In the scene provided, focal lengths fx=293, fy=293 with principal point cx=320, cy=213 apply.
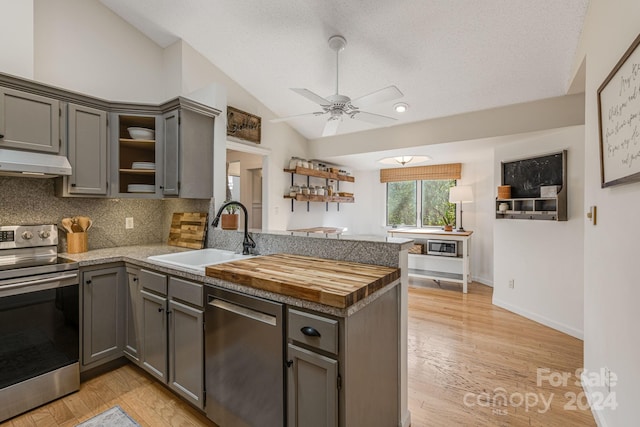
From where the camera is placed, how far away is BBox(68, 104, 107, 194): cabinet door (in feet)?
7.57

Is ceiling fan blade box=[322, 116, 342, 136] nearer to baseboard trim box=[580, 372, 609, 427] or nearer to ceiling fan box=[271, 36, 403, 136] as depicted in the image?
ceiling fan box=[271, 36, 403, 136]

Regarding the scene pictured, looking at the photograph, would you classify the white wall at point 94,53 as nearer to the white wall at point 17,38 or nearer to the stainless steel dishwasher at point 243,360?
the white wall at point 17,38

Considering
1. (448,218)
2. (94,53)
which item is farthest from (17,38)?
(448,218)

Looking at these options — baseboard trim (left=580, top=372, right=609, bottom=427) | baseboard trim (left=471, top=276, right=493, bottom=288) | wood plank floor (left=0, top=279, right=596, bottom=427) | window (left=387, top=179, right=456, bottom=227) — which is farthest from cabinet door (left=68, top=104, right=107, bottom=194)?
baseboard trim (left=471, top=276, right=493, bottom=288)

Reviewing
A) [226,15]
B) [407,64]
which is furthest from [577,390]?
[226,15]

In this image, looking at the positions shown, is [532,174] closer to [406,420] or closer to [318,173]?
[318,173]

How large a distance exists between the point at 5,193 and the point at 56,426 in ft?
5.60

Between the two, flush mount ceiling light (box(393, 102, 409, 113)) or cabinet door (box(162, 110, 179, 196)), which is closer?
cabinet door (box(162, 110, 179, 196))

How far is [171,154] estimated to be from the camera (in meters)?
2.60

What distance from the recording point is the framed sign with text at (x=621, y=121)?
1225 mm

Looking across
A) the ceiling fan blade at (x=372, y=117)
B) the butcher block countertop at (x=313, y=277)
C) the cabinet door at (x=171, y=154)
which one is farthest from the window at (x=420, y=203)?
the cabinet door at (x=171, y=154)

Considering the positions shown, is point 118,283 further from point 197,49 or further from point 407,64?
point 407,64

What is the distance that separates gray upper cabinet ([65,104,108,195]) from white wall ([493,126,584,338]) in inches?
174

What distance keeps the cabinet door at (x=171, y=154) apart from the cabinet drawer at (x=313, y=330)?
1.84 m
